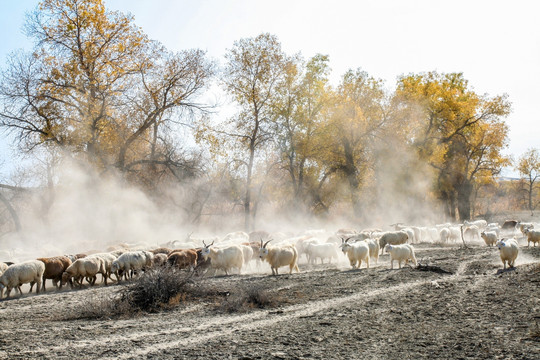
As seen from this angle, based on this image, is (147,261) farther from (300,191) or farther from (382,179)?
(382,179)

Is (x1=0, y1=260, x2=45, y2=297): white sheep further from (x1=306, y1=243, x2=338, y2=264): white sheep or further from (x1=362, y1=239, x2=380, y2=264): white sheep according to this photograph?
(x1=362, y1=239, x2=380, y2=264): white sheep

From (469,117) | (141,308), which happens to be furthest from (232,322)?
(469,117)

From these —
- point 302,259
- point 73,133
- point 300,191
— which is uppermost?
point 73,133


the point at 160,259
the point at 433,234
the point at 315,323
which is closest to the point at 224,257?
the point at 160,259

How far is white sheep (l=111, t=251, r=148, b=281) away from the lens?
14859mm

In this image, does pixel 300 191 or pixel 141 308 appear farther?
pixel 300 191

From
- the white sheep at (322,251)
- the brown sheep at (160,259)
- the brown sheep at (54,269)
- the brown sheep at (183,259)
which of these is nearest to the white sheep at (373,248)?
the white sheep at (322,251)

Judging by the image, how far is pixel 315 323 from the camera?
27.0 ft

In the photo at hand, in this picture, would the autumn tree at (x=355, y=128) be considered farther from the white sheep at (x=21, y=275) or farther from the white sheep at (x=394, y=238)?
the white sheep at (x=21, y=275)

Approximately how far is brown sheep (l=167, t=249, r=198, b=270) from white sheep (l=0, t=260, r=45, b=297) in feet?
12.8

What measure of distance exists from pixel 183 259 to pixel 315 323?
8.55m

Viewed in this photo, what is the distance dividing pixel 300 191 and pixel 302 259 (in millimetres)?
16042

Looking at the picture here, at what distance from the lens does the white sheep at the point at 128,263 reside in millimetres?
14859

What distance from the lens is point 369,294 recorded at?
10.7m
